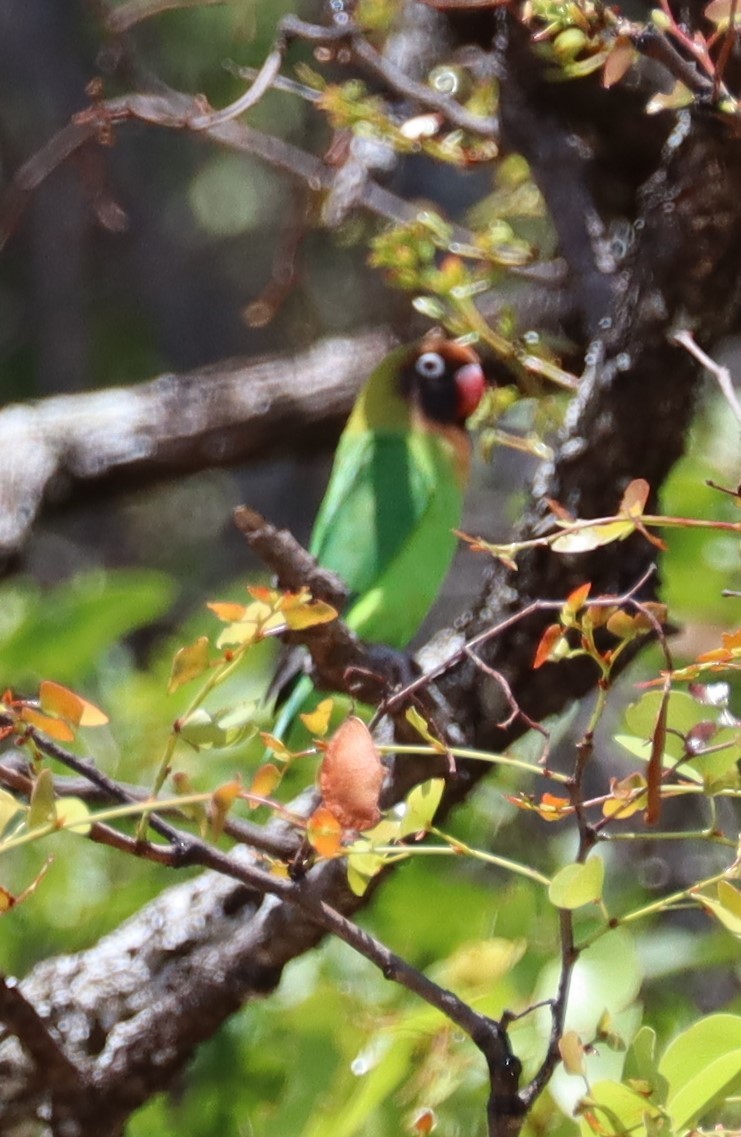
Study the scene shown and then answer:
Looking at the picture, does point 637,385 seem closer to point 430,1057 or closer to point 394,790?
point 394,790

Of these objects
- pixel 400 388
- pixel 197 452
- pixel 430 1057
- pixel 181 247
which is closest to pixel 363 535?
pixel 400 388

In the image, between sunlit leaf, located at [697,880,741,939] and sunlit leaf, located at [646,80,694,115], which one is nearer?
sunlit leaf, located at [697,880,741,939]

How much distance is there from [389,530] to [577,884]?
36.0 inches

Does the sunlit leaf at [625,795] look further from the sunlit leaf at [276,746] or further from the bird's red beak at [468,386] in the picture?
the bird's red beak at [468,386]

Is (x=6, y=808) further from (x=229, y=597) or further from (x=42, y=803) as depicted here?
(x=229, y=597)

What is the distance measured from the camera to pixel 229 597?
58.4 inches

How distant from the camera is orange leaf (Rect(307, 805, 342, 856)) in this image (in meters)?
0.43

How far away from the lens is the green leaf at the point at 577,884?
1.42 feet

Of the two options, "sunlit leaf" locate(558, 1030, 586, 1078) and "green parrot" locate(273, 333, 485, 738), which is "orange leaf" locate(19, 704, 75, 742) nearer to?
"sunlit leaf" locate(558, 1030, 586, 1078)

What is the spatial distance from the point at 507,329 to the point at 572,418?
13 cm

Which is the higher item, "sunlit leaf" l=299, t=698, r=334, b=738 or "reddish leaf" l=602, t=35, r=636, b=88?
"reddish leaf" l=602, t=35, r=636, b=88

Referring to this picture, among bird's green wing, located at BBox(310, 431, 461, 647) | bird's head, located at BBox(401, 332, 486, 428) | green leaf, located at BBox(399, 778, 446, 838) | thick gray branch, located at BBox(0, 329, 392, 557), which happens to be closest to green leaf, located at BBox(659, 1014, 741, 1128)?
green leaf, located at BBox(399, 778, 446, 838)

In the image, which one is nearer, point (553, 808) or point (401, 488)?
point (553, 808)

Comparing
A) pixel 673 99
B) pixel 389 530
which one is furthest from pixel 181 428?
pixel 673 99
